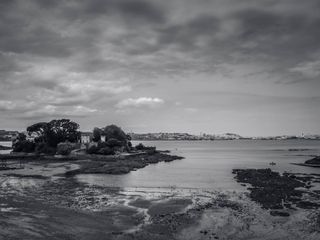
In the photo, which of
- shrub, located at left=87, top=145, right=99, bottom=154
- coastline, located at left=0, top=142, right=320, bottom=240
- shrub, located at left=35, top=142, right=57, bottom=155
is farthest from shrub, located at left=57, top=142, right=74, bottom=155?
coastline, located at left=0, top=142, right=320, bottom=240

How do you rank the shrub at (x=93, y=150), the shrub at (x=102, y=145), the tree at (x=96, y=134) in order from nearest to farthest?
the shrub at (x=93, y=150) < the shrub at (x=102, y=145) < the tree at (x=96, y=134)

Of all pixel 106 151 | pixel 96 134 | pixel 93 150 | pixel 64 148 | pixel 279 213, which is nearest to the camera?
pixel 279 213

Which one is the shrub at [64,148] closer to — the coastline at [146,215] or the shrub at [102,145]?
the shrub at [102,145]

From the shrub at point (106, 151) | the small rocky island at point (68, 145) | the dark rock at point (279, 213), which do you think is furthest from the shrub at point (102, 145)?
the dark rock at point (279, 213)

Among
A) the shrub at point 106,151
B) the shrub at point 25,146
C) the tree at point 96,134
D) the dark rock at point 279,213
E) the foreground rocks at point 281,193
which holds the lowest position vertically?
the dark rock at point 279,213

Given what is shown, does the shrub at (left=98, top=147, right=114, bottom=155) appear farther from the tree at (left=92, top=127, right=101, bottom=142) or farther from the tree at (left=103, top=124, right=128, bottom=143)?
the tree at (left=92, top=127, right=101, bottom=142)

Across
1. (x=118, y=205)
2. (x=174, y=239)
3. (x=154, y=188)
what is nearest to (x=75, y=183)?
(x=154, y=188)

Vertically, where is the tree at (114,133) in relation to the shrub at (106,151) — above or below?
above

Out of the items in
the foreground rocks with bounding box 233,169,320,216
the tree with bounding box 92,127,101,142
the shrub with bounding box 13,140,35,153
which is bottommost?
the foreground rocks with bounding box 233,169,320,216

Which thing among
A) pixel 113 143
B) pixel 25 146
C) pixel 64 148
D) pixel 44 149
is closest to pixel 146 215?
pixel 64 148

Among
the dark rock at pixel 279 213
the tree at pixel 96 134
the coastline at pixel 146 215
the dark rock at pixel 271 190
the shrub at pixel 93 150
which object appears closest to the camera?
the coastline at pixel 146 215

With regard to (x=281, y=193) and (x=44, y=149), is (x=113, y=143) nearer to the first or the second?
(x=44, y=149)

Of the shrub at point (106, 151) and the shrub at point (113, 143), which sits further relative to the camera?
the shrub at point (113, 143)

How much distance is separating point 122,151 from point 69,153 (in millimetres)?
16842
